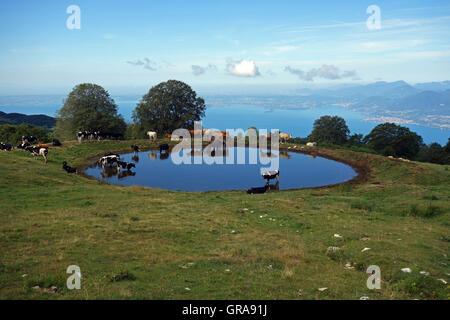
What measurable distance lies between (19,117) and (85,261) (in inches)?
6470

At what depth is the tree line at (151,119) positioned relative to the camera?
1959 inches

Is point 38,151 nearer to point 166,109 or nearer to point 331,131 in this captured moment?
point 166,109

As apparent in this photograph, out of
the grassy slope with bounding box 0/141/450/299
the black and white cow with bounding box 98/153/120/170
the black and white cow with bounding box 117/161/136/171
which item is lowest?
the grassy slope with bounding box 0/141/450/299

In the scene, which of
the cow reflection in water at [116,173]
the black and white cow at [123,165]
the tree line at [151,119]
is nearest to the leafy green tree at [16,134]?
the tree line at [151,119]

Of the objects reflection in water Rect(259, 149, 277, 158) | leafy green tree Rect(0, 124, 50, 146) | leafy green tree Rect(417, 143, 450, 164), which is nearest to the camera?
reflection in water Rect(259, 149, 277, 158)

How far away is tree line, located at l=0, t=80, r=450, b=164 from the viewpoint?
163ft

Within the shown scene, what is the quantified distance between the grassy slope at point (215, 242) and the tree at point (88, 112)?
28.5 metres

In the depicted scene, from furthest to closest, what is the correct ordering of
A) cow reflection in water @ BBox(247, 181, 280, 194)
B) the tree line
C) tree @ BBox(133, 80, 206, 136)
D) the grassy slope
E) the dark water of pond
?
1. tree @ BBox(133, 80, 206, 136)
2. the tree line
3. the dark water of pond
4. cow reflection in water @ BBox(247, 181, 280, 194)
5. the grassy slope

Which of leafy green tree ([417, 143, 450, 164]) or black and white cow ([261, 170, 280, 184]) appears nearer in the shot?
black and white cow ([261, 170, 280, 184])

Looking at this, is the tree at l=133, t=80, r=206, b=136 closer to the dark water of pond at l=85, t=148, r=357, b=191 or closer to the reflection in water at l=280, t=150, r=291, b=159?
the dark water of pond at l=85, t=148, r=357, b=191

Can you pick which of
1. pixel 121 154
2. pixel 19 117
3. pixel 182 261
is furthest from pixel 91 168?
pixel 19 117

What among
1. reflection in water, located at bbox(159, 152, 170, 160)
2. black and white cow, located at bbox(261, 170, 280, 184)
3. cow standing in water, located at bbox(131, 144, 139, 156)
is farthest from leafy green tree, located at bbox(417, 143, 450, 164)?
cow standing in water, located at bbox(131, 144, 139, 156)

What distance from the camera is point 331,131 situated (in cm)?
7056

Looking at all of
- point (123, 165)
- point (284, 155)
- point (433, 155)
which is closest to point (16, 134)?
point (123, 165)
